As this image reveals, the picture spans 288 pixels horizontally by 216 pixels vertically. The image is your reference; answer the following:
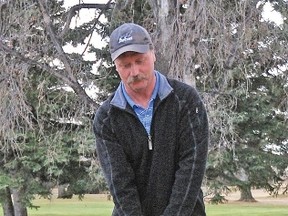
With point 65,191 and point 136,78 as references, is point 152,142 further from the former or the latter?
point 65,191

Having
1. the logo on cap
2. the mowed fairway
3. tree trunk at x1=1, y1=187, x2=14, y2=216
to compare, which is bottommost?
the mowed fairway

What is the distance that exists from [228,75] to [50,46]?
70.3 inches

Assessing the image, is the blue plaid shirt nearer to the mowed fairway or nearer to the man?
the man

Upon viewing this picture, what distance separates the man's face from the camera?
7.45ft

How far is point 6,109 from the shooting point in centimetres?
611

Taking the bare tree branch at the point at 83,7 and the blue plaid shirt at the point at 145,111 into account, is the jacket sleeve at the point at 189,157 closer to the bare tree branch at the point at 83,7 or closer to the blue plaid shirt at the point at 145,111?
the blue plaid shirt at the point at 145,111

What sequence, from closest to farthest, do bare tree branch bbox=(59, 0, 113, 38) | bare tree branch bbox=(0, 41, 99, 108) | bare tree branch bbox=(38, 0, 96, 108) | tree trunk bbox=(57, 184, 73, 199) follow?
bare tree branch bbox=(0, 41, 99, 108), bare tree branch bbox=(38, 0, 96, 108), bare tree branch bbox=(59, 0, 113, 38), tree trunk bbox=(57, 184, 73, 199)

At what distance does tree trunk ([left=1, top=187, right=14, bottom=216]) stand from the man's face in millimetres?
12073

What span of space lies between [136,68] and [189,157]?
397 millimetres

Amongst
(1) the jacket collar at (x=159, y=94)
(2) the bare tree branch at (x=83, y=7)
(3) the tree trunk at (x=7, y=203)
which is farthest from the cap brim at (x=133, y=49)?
(3) the tree trunk at (x=7, y=203)

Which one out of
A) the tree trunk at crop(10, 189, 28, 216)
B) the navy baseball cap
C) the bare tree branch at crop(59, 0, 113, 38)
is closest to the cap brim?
the navy baseball cap

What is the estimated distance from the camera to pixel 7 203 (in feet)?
47.7

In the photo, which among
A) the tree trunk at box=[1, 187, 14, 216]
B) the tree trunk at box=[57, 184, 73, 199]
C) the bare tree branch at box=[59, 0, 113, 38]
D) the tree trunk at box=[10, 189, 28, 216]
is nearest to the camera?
the bare tree branch at box=[59, 0, 113, 38]

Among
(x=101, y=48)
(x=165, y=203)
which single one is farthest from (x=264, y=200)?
(x=165, y=203)
